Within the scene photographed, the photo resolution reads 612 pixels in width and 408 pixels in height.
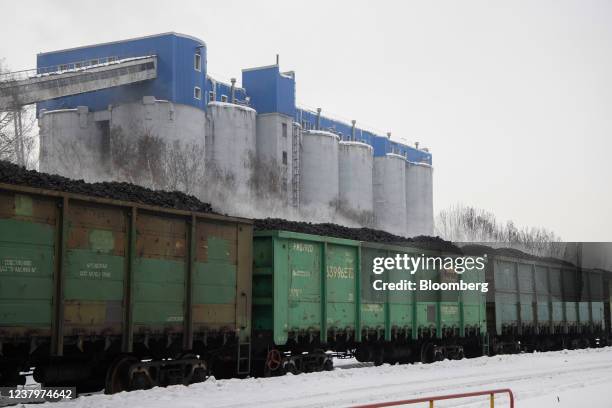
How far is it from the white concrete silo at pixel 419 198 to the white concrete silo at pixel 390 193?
161 inches

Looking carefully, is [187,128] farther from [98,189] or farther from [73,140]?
[98,189]

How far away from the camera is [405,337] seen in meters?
23.4

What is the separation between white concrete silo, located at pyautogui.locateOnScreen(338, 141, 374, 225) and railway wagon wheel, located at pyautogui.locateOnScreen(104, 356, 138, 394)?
205 ft

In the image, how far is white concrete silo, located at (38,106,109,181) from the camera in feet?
176

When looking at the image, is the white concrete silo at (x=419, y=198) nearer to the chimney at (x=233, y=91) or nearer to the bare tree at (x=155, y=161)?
the chimney at (x=233, y=91)

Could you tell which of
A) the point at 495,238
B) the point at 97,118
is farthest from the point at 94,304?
the point at 495,238

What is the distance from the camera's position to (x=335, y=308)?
19.9 m

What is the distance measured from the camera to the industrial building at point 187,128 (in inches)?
2047

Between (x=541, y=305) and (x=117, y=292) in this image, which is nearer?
(x=117, y=292)

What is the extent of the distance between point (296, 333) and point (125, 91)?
41.7 metres

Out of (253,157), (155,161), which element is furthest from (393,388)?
(253,157)

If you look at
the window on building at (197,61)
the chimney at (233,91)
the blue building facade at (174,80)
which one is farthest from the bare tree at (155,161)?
the chimney at (233,91)

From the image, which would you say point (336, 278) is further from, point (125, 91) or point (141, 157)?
point (125, 91)

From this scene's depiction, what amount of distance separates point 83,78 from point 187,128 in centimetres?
826
